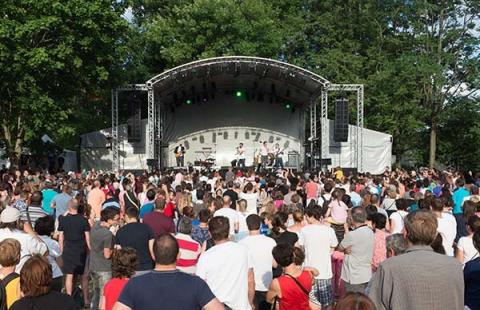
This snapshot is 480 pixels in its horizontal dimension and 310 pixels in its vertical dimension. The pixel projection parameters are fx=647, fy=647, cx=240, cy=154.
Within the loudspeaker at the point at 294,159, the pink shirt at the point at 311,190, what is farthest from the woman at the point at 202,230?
the loudspeaker at the point at 294,159

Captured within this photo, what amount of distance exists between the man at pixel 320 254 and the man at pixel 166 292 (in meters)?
3.14

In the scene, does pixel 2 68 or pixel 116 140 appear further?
pixel 116 140

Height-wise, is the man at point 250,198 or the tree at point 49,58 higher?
the tree at point 49,58

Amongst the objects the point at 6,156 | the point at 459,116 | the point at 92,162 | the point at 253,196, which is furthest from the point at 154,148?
the point at 459,116

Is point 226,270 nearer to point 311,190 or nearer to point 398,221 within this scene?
point 398,221

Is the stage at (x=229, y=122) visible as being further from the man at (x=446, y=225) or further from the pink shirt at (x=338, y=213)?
the man at (x=446, y=225)

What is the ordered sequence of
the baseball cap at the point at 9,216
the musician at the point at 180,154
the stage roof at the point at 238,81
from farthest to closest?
Answer: the musician at the point at 180,154
the stage roof at the point at 238,81
the baseball cap at the point at 9,216

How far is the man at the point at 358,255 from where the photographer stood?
6.62 m

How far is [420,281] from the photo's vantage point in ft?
12.5

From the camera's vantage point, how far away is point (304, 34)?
129 ft

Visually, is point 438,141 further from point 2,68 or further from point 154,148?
point 2,68

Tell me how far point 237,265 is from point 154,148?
859 inches

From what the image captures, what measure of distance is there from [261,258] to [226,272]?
3.57 ft

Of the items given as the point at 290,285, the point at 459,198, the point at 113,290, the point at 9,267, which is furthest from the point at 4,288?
the point at 459,198
